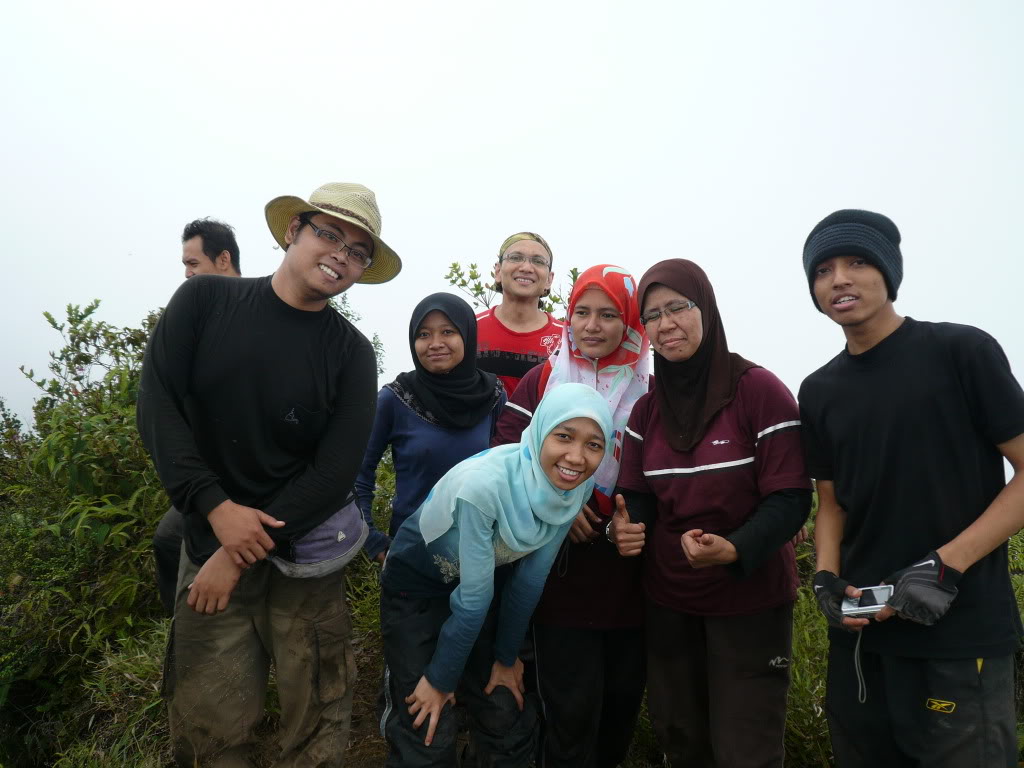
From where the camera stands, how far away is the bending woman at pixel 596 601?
2436 millimetres

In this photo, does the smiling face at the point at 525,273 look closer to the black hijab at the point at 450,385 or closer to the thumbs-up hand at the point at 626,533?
the black hijab at the point at 450,385

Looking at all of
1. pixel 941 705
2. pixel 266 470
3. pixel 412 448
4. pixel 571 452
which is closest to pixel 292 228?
pixel 266 470

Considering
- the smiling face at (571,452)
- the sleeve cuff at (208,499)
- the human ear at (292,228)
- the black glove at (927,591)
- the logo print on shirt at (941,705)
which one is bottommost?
the logo print on shirt at (941,705)

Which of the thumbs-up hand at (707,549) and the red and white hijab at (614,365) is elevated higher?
the red and white hijab at (614,365)

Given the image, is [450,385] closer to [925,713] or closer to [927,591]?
[927,591]

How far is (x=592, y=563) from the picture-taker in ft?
8.16

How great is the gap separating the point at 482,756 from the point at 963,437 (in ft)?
6.29

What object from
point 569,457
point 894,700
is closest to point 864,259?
point 569,457

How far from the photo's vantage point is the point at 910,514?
1893 millimetres

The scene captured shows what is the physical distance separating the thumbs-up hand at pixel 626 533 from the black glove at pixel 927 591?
76 centimetres

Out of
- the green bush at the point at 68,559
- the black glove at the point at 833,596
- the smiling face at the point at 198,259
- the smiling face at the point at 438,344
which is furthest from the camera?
the smiling face at the point at 198,259

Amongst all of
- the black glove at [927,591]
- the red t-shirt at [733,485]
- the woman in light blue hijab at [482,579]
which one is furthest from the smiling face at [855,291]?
the woman in light blue hijab at [482,579]

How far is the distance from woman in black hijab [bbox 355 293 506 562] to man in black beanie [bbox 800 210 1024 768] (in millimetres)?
1448

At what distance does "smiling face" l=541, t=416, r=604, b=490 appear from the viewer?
2186 mm
